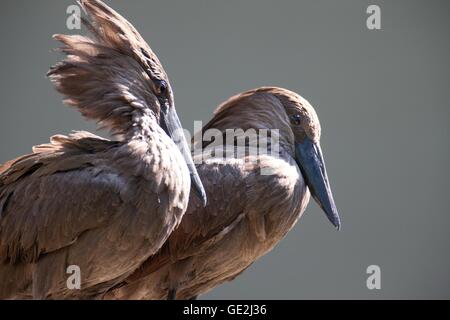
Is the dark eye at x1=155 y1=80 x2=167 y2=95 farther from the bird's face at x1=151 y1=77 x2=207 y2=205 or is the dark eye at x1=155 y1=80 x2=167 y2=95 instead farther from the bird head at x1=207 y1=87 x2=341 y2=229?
the bird head at x1=207 y1=87 x2=341 y2=229

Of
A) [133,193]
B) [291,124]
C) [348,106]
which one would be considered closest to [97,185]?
[133,193]

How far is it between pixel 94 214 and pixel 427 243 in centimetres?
298

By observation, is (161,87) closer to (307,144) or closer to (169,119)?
(169,119)

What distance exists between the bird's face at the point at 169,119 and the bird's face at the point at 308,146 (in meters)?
0.65

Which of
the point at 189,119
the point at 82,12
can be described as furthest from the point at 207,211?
the point at 189,119

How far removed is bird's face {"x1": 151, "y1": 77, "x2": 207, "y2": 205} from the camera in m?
4.46

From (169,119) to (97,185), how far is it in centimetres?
47

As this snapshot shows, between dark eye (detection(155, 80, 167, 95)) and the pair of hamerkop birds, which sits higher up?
dark eye (detection(155, 80, 167, 95))

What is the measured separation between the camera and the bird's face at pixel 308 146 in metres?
4.95

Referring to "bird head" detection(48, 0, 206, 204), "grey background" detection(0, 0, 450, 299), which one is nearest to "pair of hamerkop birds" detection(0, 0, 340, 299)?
"bird head" detection(48, 0, 206, 204)

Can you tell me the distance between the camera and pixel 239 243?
4.70m

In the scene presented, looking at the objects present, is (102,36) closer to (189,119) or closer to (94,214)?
(94,214)

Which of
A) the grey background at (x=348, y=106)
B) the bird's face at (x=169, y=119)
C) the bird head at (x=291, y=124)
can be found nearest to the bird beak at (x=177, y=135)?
the bird's face at (x=169, y=119)

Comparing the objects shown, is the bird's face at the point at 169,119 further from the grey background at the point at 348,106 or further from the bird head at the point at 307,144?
the grey background at the point at 348,106
